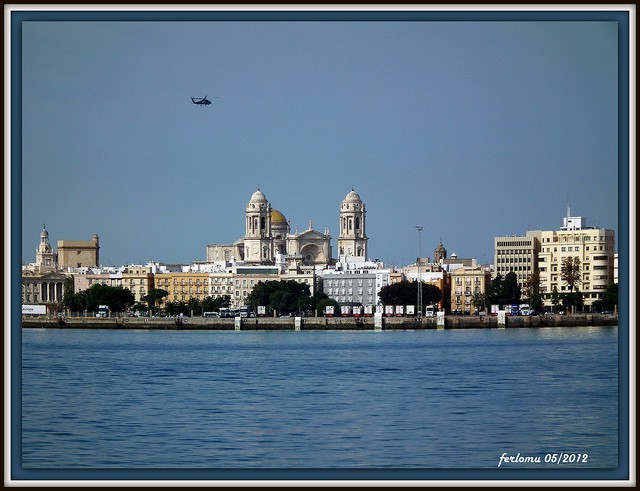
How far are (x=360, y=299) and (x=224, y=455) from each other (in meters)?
74.8

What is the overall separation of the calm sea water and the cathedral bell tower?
219 ft

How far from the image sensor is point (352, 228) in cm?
10500

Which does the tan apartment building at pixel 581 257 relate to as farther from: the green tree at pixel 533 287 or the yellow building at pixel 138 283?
the yellow building at pixel 138 283

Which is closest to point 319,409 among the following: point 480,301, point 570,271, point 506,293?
point 570,271

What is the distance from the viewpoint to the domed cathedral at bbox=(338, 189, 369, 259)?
10481 cm

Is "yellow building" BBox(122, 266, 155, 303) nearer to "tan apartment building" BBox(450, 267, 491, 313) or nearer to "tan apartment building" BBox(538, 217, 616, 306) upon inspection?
"tan apartment building" BBox(450, 267, 491, 313)

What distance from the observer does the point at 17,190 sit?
490 inches

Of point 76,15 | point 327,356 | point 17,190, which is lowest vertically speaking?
point 327,356

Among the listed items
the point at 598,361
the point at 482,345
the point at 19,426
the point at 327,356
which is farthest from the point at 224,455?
the point at 482,345

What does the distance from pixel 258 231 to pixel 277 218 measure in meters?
5.65

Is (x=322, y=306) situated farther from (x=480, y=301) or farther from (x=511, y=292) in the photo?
(x=511, y=292)

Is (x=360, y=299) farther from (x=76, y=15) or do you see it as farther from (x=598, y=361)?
(x=76, y=15)

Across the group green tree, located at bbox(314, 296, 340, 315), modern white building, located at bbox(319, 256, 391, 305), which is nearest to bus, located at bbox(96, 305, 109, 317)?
green tree, located at bbox(314, 296, 340, 315)

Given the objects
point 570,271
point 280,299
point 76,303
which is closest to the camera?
point 570,271
